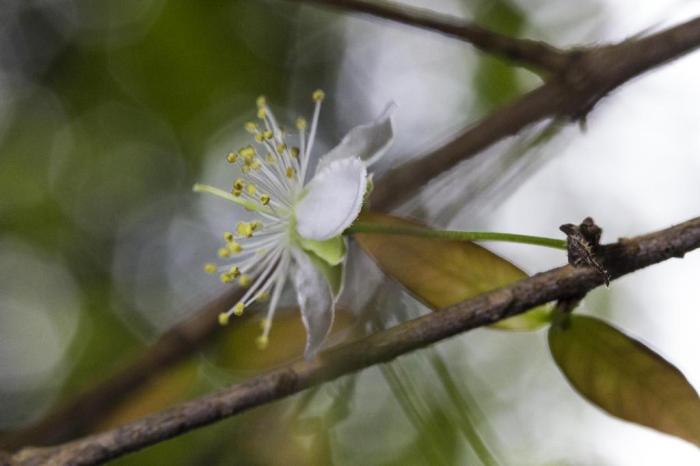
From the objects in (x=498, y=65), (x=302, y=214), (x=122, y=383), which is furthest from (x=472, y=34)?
(x=498, y=65)

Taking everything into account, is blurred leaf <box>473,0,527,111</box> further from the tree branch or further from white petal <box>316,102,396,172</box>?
white petal <box>316,102,396,172</box>

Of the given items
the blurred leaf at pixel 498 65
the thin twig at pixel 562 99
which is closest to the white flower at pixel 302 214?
the thin twig at pixel 562 99

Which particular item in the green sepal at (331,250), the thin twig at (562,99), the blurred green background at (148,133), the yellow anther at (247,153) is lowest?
the green sepal at (331,250)

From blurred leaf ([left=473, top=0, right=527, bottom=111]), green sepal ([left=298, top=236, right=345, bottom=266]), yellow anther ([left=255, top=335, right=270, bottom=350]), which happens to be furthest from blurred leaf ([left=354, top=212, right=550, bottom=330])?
blurred leaf ([left=473, top=0, right=527, bottom=111])

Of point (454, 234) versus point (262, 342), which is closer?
point (454, 234)

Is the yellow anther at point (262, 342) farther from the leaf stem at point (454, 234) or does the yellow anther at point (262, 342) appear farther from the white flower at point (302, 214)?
the leaf stem at point (454, 234)

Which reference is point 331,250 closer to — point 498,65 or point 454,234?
point 454,234

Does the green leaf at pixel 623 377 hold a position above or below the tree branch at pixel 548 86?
below

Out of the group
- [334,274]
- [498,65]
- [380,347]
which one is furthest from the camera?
[498,65]

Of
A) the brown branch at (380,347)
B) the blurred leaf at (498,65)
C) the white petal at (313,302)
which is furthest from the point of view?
the blurred leaf at (498,65)
